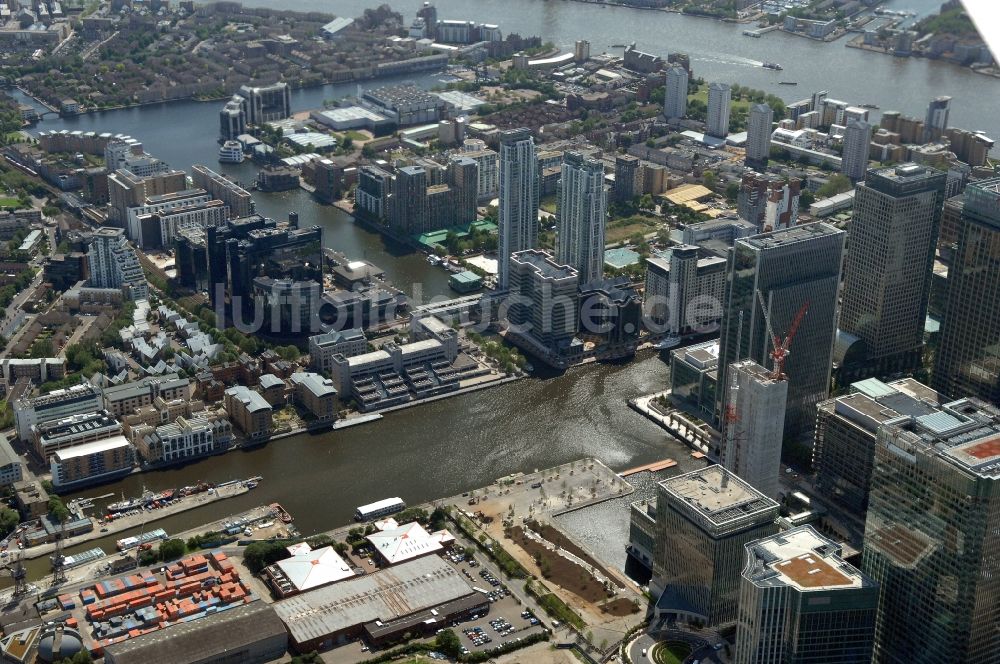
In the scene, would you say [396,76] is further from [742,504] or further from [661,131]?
[742,504]

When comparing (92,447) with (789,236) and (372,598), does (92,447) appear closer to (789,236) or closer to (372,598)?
(372,598)

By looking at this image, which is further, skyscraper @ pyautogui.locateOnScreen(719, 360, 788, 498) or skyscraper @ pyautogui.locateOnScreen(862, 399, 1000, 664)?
skyscraper @ pyautogui.locateOnScreen(719, 360, 788, 498)

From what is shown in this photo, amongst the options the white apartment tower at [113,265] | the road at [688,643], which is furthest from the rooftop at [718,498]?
the white apartment tower at [113,265]

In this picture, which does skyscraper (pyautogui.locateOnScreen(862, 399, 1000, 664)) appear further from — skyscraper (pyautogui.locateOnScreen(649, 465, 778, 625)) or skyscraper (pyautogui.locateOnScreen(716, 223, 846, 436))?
skyscraper (pyautogui.locateOnScreen(716, 223, 846, 436))

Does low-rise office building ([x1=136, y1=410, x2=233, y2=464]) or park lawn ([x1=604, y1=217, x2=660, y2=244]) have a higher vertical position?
park lawn ([x1=604, y1=217, x2=660, y2=244])

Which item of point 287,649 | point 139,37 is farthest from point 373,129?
point 287,649

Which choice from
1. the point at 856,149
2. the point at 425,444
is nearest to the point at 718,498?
the point at 425,444

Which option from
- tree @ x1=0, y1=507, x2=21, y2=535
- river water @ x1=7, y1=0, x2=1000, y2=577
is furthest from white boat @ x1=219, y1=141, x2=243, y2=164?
tree @ x1=0, y1=507, x2=21, y2=535
